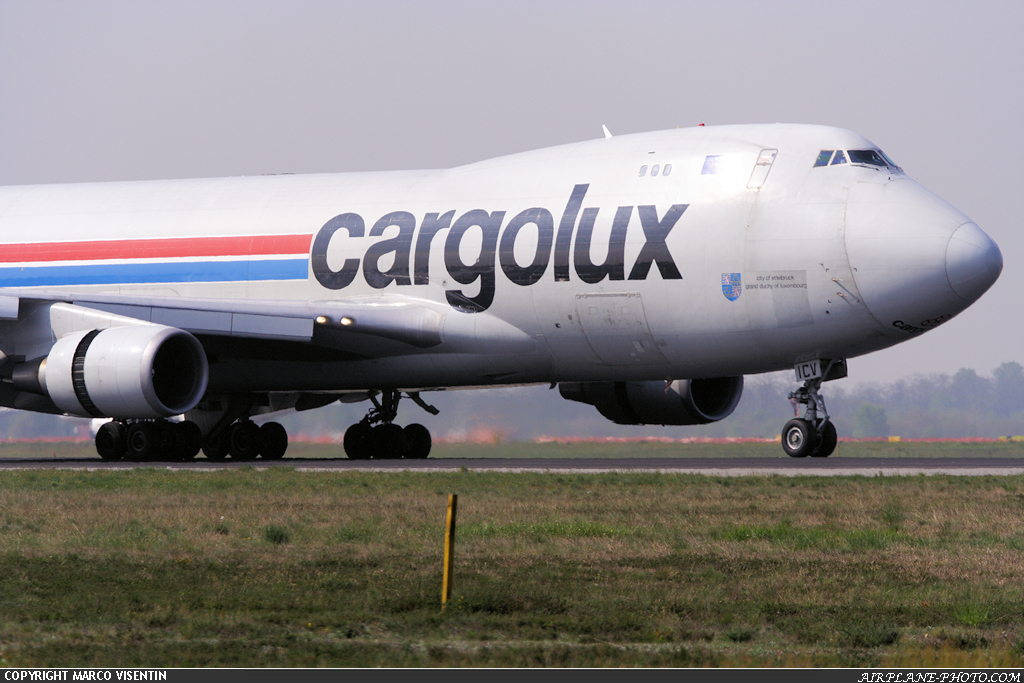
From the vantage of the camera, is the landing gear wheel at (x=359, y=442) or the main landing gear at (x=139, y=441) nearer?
the main landing gear at (x=139, y=441)

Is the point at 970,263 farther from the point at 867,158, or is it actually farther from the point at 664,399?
the point at 664,399

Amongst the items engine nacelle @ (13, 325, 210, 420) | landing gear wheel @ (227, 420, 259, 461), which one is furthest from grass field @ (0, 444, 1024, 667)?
landing gear wheel @ (227, 420, 259, 461)

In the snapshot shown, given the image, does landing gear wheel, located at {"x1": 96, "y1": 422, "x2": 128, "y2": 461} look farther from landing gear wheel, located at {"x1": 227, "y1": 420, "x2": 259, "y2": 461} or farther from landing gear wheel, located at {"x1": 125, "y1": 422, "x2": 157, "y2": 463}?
landing gear wheel, located at {"x1": 227, "y1": 420, "x2": 259, "y2": 461}

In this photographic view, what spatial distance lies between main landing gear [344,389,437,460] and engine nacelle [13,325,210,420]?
5.42m

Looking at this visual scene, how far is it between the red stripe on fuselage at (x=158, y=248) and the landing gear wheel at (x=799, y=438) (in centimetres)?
1068

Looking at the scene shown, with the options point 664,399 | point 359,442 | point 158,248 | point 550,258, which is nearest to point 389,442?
point 359,442

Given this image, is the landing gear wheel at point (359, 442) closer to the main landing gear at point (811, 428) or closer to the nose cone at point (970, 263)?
the main landing gear at point (811, 428)

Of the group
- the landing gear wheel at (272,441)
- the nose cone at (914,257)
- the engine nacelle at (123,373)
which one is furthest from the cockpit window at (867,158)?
the landing gear wheel at (272,441)

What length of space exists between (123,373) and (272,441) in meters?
5.94

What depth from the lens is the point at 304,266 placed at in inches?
1116

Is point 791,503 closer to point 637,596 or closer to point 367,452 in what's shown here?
point 637,596

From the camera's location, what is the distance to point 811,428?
80.0 ft

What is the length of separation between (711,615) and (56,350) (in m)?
18.8

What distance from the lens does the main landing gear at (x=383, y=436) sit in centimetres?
3072
